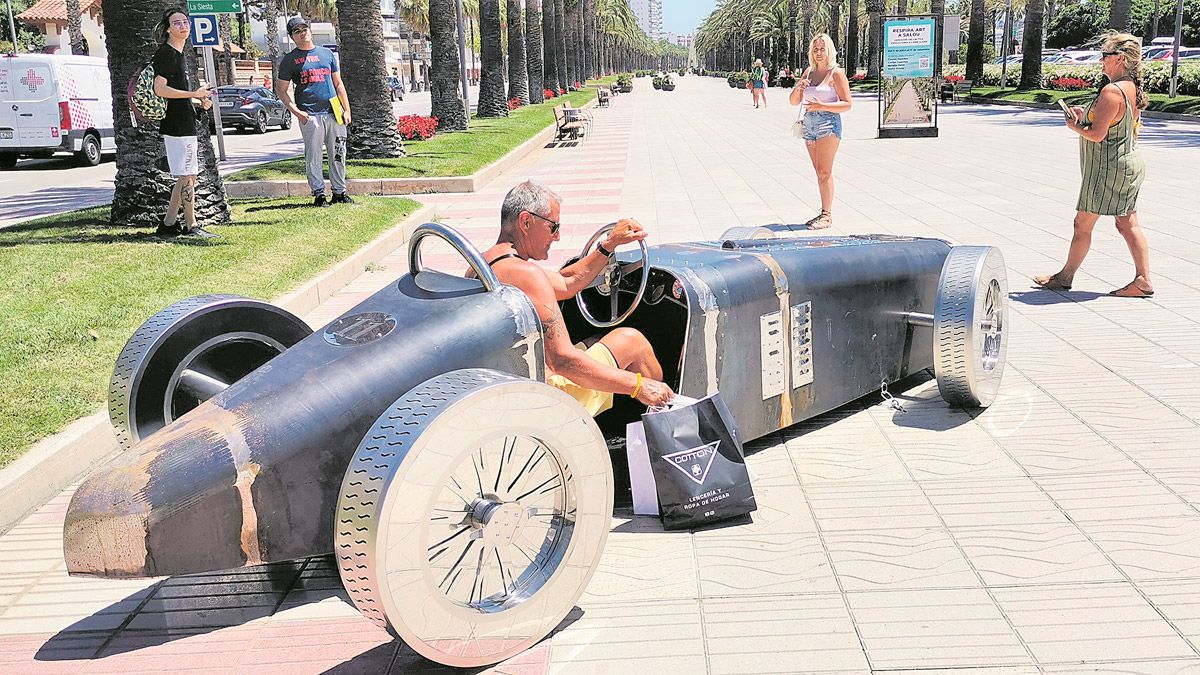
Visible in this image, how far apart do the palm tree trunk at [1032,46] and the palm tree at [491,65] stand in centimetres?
1679

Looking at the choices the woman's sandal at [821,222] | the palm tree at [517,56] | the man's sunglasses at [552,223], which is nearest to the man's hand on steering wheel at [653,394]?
the man's sunglasses at [552,223]

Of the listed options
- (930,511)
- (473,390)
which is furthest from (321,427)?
(930,511)

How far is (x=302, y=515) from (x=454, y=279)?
3.01 feet

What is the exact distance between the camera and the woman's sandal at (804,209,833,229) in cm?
1016

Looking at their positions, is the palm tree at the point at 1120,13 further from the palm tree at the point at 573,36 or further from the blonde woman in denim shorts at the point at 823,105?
the palm tree at the point at 573,36

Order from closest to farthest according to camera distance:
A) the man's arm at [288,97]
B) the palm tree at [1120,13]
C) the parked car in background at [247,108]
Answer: the man's arm at [288,97] → the parked car in background at [247,108] → the palm tree at [1120,13]

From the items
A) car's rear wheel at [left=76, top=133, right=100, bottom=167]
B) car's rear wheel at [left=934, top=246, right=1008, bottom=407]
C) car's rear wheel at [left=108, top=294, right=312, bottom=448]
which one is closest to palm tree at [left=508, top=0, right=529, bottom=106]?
car's rear wheel at [left=76, top=133, right=100, bottom=167]

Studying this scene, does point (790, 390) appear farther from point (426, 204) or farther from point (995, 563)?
point (426, 204)

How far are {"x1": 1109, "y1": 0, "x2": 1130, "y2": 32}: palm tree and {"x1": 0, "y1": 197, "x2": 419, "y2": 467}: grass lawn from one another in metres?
26.3

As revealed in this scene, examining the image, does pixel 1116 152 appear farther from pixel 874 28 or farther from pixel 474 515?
pixel 874 28

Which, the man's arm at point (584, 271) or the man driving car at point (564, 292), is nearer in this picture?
the man driving car at point (564, 292)

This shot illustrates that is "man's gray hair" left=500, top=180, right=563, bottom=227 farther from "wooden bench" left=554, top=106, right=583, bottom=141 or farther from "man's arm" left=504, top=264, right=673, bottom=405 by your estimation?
"wooden bench" left=554, top=106, right=583, bottom=141

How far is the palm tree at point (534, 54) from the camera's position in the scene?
1432 inches

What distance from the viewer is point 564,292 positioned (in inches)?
151
